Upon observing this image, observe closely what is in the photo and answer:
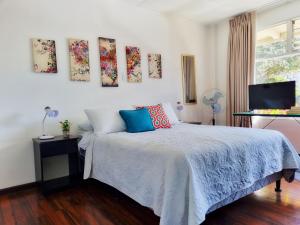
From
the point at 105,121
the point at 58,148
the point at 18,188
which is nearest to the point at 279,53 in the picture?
the point at 105,121

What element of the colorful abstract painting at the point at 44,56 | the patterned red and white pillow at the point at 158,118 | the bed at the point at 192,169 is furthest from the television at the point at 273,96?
the colorful abstract painting at the point at 44,56

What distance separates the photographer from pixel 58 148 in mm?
2715

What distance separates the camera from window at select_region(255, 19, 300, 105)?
3.79m

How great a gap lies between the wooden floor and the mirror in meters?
2.35

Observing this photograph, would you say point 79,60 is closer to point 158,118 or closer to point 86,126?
point 86,126

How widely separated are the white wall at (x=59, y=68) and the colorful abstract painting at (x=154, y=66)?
95 millimetres

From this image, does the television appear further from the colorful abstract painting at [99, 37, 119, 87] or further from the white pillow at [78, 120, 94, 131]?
the white pillow at [78, 120, 94, 131]

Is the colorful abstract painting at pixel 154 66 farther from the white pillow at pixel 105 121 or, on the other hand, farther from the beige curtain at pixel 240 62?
the beige curtain at pixel 240 62

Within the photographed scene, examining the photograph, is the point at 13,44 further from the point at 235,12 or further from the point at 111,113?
the point at 235,12

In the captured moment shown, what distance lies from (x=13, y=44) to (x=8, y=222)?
1.98m

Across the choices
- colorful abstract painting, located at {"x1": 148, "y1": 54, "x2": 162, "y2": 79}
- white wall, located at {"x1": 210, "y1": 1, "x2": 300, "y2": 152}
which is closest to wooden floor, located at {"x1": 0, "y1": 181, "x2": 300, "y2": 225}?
white wall, located at {"x1": 210, "y1": 1, "x2": 300, "y2": 152}

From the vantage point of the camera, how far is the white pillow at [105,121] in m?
2.85

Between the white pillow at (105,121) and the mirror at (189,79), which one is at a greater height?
the mirror at (189,79)

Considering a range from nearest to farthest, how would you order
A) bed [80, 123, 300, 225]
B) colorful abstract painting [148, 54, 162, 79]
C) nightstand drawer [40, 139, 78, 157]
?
bed [80, 123, 300, 225] → nightstand drawer [40, 139, 78, 157] → colorful abstract painting [148, 54, 162, 79]
